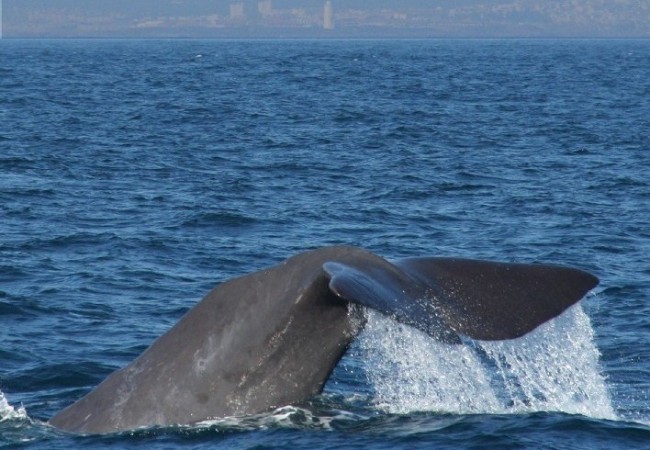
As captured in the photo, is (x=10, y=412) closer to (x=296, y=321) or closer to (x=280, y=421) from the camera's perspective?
(x=280, y=421)

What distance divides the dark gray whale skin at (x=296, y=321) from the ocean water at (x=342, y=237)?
270mm

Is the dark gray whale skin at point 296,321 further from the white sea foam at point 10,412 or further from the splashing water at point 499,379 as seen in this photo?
the white sea foam at point 10,412

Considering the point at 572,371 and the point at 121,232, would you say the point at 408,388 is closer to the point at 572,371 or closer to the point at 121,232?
the point at 572,371

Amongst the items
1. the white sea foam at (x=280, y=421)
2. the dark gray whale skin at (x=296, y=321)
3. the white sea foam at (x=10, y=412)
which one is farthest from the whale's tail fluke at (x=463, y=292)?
the white sea foam at (x=10, y=412)

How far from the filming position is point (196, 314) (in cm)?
654

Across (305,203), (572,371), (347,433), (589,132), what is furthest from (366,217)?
(589,132)

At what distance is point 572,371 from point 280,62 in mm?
82450

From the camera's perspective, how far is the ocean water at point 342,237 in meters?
8.11

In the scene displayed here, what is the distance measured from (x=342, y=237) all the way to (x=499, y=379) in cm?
665

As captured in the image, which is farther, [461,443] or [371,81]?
[371,81]

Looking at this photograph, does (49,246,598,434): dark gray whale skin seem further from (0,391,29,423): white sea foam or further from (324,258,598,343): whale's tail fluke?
(0,391,29,423): white sea foam

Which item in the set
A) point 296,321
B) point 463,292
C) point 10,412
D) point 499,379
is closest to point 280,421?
point 296,321

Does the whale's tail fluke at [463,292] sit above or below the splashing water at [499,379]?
above

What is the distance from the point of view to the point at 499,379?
10141mm
